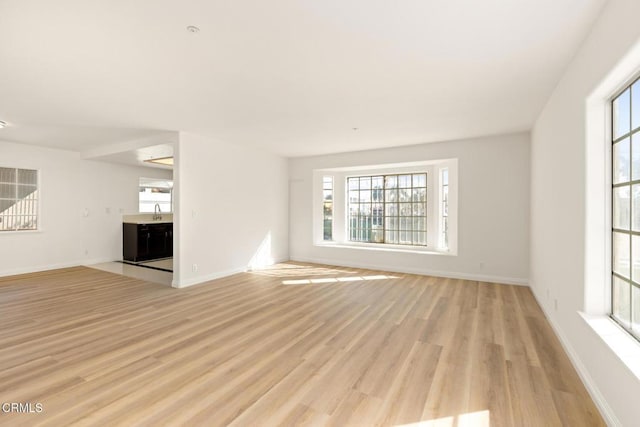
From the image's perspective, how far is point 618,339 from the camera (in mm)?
1785

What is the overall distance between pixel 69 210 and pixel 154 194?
2.12m

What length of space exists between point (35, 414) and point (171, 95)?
9.51 ft

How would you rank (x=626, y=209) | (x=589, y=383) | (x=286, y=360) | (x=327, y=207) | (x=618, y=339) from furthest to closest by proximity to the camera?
(x=327, y=207) < (x=286, y=360) < (x=589, y=383) < (x=626, y=209) < (x=618, y=339)

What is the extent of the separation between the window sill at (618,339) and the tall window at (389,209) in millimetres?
4151

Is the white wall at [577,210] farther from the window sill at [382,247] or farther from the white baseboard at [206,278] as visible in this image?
the white baseboard at [206,278]

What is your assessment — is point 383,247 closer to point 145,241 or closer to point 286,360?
point 286,360

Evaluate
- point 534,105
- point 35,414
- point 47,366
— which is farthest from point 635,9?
point 47,366

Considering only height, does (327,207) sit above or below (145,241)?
above

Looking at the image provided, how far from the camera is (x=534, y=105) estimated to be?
355 cm

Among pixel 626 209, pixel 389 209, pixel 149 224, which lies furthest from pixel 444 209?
pixel 149 224

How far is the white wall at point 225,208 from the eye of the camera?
481 cm

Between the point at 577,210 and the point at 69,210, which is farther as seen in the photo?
the point at 69,210

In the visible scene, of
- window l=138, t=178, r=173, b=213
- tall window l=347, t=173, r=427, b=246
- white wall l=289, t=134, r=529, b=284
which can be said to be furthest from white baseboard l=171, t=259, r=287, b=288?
window l=138, t=178, r=173, b=213

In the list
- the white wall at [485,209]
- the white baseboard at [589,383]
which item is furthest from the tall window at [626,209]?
the white wall at [485,209]
